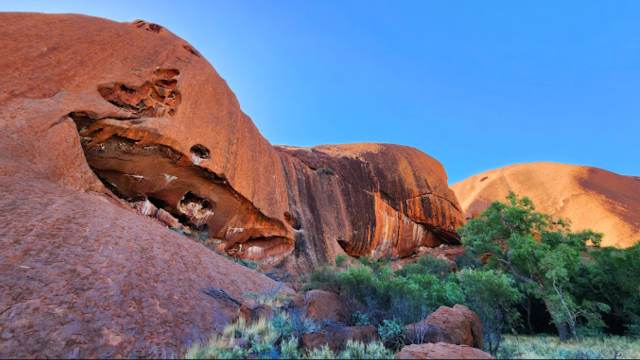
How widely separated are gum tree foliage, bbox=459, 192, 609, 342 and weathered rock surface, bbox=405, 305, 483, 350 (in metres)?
6.54

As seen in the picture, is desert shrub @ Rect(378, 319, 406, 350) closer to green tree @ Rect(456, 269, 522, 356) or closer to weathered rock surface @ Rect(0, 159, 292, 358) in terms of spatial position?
weathered rock surface @ Rect(0, 159, 292, 358)

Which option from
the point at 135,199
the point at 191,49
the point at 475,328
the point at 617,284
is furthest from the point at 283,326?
the point at 191,49

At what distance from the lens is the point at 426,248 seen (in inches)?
1024

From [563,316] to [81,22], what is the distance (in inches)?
810

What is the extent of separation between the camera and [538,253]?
1092 cm

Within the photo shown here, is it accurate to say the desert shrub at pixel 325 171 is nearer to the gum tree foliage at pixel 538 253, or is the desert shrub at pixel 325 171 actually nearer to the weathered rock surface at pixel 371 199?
the weathered rock surface at pixel 371 199

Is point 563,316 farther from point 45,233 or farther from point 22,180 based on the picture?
Answer: point 22,180

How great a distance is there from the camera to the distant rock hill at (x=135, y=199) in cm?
338

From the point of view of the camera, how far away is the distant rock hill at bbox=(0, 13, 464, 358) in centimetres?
338

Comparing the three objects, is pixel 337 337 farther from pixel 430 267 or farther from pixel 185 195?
pixel 430 267

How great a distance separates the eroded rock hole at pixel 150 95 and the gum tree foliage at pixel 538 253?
15187 mm

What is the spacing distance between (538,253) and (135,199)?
638 inches

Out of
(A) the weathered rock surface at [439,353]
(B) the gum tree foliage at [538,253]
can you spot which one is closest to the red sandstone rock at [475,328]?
(A) the weathered rock surface at [439,353]

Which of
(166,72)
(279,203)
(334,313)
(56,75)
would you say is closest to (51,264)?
(334,313)
